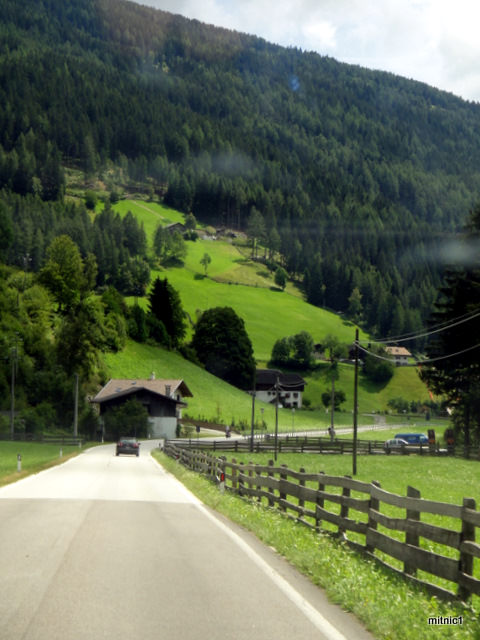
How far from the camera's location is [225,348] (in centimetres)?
13362

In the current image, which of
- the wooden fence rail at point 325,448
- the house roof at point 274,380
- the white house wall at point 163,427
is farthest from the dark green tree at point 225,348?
the wooden fence rail at point 325,448

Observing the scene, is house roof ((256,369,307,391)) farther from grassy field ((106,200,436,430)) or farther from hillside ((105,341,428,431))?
hillside ((105,341,428,431))

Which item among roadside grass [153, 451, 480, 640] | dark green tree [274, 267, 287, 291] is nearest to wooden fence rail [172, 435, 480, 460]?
roadside grass [153, 451, 480, 640]

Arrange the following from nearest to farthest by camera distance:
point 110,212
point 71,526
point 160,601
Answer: point 160,601 → point 71,526 → point 110,212

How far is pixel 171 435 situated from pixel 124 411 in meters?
7.84

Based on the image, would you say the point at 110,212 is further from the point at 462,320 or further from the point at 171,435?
the point at 462,320

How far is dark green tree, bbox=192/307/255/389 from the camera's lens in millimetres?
133500

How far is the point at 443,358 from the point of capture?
56938mm

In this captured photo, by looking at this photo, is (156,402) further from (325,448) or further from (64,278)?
(64,278)

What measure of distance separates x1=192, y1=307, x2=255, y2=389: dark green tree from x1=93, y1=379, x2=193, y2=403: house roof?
93.0 feet

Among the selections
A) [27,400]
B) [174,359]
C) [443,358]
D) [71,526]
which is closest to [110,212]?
[174,359]

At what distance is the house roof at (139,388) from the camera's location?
9256 cm

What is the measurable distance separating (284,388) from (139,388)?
52.2 m
